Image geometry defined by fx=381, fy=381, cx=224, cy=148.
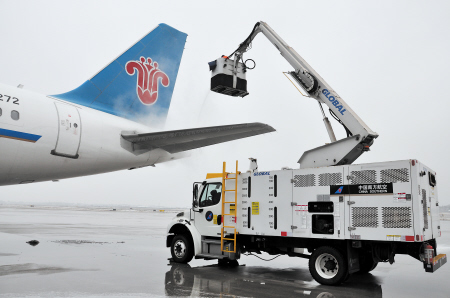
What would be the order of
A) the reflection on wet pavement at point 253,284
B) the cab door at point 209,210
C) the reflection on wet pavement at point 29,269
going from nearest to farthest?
the reflection on wet pavement at point 253,284
the reflection on wet pavement at point 29,269
the cab door at point 209,210

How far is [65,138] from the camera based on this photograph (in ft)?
32.2

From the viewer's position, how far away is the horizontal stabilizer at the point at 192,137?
9.45 metres

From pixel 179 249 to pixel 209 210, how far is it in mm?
1682

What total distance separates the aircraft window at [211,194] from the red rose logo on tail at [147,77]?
369 cm

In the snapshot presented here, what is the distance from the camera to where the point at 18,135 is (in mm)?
8859

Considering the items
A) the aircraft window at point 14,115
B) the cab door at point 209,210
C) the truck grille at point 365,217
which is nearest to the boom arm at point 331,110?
the truck grille at point 365,217

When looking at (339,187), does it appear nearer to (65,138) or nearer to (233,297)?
(233,297)

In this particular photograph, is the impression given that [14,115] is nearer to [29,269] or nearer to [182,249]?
[29,269]

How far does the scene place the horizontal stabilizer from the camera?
9453mm

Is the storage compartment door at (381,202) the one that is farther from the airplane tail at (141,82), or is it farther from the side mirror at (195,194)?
the airplane tail at (141,82)

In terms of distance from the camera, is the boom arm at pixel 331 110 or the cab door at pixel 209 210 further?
the cab door at pixel 209 210

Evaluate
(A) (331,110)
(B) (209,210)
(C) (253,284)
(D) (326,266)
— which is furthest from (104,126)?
(D) (326,266)

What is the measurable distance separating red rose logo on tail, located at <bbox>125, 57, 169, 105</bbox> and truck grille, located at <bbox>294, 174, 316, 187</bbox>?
5.99 m

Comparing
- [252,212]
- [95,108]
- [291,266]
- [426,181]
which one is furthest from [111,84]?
[426,181]
